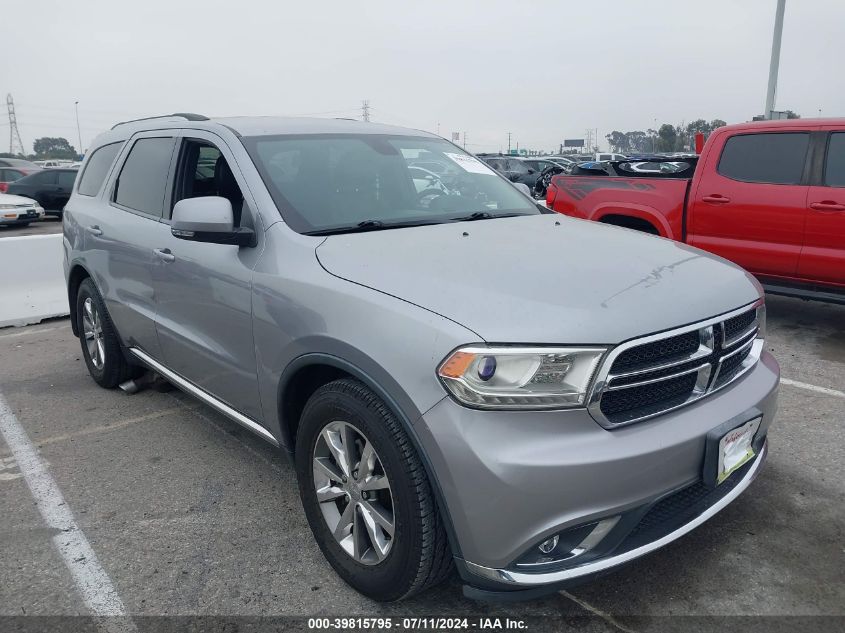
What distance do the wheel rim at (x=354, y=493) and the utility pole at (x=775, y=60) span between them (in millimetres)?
15687

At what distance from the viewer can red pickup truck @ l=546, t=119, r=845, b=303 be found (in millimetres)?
5707

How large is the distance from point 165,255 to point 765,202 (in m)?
4.92

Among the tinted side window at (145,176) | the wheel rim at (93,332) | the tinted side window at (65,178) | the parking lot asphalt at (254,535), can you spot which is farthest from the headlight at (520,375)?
the tinted side window at (65,178)

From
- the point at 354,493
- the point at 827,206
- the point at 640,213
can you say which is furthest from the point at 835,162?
the point at 354,493

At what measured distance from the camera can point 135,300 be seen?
162 inches

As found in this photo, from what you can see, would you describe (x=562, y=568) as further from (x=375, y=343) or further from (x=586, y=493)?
(x=375, y=343)

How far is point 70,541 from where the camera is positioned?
10.1 ft

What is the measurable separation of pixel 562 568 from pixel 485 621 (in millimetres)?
552

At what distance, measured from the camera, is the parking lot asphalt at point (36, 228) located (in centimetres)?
1612

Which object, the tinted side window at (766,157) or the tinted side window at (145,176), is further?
the tinted side window at (766,157)

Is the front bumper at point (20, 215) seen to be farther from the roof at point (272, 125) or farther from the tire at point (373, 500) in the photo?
the tire at point (373, 500)

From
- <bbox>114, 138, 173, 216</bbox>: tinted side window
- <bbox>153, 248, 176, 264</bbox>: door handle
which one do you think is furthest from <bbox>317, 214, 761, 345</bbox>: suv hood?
<bbox>114, 138, 173, 216</bbox>: tinted side window

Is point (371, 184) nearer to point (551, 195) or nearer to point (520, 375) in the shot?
point (520, 375)

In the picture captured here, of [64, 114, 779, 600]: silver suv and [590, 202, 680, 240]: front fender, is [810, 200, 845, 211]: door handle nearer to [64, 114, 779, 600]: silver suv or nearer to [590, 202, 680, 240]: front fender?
[590, 202, 680, 240]: front fender
